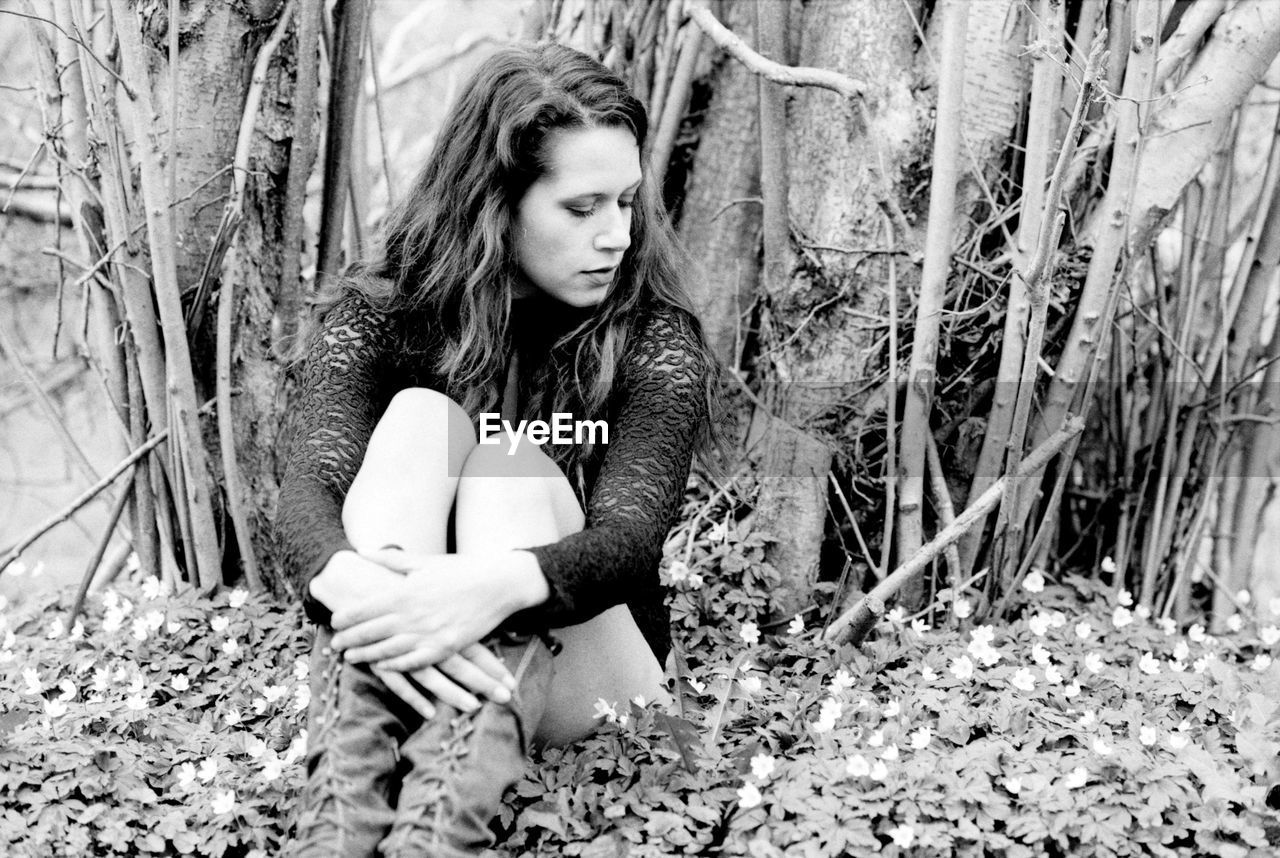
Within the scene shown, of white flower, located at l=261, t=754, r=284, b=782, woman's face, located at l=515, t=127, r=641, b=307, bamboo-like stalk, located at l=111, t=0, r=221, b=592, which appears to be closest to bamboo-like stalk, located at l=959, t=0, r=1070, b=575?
woman's face, located at l=515, t=127, r=641, b=307

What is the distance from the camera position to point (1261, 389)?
248 centimetres

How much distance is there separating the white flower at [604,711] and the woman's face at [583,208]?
2.02 feet

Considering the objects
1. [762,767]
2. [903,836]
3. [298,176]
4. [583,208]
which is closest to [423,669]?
[762,767]

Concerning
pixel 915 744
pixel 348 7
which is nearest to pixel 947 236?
pixel 915 744

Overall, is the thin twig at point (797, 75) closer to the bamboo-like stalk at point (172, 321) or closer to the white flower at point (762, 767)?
the bamboo-like stalk at point (172, 321)

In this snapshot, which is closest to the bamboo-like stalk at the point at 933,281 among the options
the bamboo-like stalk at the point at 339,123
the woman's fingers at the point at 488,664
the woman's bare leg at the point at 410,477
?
the woman's bare leg at the point at 410,477

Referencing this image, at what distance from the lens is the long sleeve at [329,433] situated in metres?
1.61

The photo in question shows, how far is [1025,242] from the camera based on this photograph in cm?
206

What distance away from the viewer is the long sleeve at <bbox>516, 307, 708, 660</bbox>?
5.08 feet

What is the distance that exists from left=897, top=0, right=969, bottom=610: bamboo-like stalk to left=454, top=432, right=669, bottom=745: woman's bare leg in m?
0.68

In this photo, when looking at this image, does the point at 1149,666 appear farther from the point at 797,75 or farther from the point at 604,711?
the point at 797,75

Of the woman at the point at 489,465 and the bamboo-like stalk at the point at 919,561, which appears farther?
the bamboo-like stalk at the point at 919,561

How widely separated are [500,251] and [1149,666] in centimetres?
128

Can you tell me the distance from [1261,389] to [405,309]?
5.85 feet
